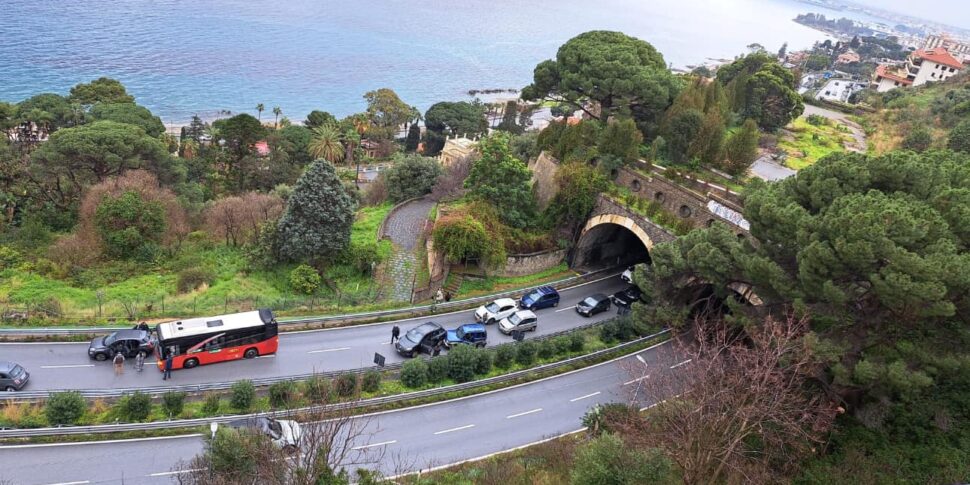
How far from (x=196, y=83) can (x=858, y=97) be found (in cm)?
10283

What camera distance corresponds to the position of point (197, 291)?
1120 inches

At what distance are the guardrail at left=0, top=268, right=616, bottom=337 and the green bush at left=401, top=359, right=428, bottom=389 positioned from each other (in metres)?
5.46

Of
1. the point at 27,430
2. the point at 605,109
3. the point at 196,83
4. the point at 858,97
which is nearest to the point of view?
the point at 27,430

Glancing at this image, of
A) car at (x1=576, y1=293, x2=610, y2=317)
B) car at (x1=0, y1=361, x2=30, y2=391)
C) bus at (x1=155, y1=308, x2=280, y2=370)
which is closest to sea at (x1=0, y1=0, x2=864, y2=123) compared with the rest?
bus at (x1=155, y1=308, x2=280, y2=370)

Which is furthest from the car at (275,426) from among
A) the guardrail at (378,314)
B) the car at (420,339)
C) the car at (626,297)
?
the car at (626,297)

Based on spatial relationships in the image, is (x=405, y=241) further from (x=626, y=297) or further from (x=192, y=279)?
(x=626, y=297)

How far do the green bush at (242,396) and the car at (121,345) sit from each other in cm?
493

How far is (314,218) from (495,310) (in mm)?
10897

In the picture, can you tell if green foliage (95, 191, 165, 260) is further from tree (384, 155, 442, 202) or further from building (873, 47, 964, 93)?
building (873, 47, 964, 93)

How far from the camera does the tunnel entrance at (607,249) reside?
3606 centimetres

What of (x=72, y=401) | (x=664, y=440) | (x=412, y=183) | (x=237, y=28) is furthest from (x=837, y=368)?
(x=237, y=28)

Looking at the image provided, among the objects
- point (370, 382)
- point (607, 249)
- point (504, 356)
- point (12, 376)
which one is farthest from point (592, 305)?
point (12, 376)

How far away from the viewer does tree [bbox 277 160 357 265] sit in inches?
1209

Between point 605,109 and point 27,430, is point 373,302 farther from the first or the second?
point 605,109
